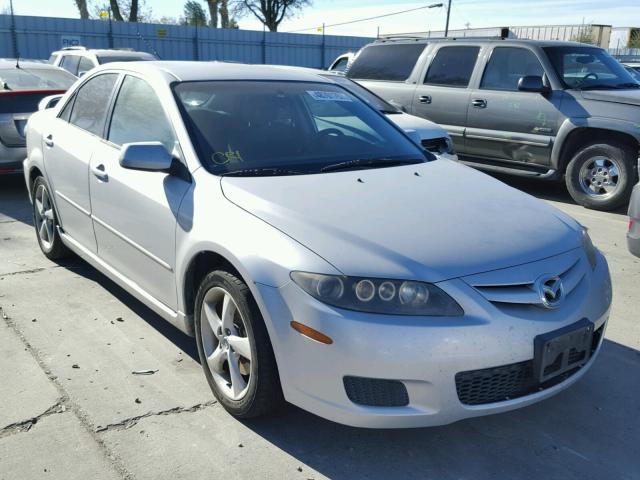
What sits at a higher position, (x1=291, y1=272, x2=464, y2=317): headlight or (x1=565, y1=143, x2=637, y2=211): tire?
(x1=291, y1=272, x2=464, y2=317): headlight

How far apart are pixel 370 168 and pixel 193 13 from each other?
55774 mm

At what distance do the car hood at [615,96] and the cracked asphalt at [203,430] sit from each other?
3836mm

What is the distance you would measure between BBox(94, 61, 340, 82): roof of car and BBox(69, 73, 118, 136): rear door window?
116 millimetres

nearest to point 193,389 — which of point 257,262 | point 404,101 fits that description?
point 257,262

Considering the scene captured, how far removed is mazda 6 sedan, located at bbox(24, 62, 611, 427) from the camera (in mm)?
2516

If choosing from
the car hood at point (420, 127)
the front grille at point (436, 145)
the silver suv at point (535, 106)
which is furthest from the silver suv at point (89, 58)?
the front grille at point (436, 145)

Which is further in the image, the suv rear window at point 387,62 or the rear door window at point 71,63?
the rear door window at point 71,63

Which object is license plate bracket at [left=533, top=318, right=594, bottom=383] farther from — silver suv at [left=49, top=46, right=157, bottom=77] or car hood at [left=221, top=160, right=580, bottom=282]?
silver suv at [left=49, top=46, right=157, bottom=77]

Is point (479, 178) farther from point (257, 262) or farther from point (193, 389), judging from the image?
point (193, 389)

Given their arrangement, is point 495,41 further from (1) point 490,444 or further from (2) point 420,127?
(1) point 490,444

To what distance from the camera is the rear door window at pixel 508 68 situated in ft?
25.6

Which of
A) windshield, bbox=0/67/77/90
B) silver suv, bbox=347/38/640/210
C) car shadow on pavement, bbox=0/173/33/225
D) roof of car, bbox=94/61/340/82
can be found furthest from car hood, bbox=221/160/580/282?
windshield, bbox=0/67/77/90

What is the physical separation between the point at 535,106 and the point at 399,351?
5.97m

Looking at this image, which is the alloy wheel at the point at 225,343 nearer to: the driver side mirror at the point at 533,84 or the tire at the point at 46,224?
the tire at the point at 46,224
